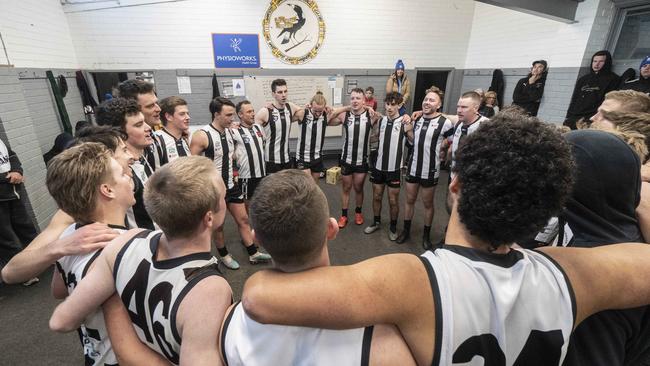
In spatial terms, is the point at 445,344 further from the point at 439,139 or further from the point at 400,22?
the point at 400,22

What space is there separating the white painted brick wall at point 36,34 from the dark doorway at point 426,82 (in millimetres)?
7214

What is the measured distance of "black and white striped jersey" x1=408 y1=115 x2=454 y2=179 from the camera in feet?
10.7

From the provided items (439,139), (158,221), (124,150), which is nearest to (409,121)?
(439,139)

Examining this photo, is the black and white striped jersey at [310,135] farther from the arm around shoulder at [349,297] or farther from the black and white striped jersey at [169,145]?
the arm around shoulder at [349,297]

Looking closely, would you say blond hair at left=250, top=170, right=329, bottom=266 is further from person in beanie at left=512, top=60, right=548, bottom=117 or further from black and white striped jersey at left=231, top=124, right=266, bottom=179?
person in beanie at left=512, top=60, right=548, bottom=117

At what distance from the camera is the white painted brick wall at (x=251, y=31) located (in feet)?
17.3

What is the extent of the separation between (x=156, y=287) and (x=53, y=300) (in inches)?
106

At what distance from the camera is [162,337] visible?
34.5 inches

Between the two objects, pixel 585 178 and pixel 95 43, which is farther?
pixel 95 43

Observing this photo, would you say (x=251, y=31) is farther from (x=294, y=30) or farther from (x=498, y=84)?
(x=498, y=84)

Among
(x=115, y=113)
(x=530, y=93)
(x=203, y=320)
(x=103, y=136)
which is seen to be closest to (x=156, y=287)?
(x=203, y=320)

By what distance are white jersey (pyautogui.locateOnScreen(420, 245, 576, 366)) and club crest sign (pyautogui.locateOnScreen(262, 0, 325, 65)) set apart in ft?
20.1

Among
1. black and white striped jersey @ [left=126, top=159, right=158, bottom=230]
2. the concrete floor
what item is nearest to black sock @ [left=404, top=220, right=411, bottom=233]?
the concrete floor

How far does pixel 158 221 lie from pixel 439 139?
10.1 ft
